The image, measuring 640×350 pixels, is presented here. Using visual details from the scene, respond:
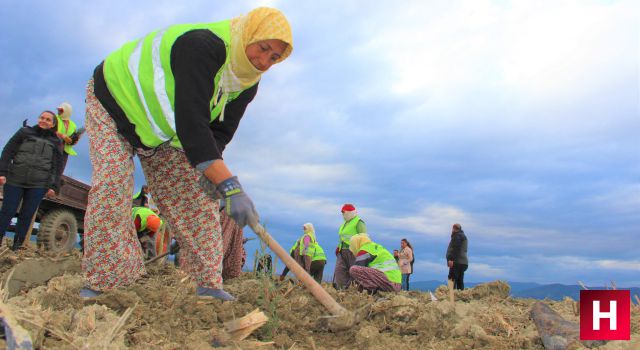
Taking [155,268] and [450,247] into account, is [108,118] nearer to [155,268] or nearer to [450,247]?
[155,268]

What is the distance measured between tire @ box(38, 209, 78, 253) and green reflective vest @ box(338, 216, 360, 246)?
13.0ft

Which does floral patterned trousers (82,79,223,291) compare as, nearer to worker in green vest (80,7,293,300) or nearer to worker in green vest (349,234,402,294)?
worker in green vest (80,7,293,300)

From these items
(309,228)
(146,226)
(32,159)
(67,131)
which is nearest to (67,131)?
(67,131)

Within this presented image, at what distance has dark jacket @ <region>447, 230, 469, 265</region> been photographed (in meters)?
9.57

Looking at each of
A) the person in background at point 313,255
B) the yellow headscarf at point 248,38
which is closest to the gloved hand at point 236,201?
the yellow headscarf at point 248,38

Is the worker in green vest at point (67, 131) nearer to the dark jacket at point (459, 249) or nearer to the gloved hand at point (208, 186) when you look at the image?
the gloved hand at point (208, 186)

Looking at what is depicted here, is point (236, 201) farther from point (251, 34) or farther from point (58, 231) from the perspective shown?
point (58, 231)

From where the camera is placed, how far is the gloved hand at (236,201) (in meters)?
2.52

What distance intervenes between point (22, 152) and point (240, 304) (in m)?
4.13

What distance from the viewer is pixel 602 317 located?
2.84m

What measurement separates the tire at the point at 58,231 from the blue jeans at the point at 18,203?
1164 mm

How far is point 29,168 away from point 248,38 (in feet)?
14.1

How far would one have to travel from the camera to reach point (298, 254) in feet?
29.8

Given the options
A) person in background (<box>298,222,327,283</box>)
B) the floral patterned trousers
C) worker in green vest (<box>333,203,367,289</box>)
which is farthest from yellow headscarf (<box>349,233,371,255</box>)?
the floral patterned trousers
